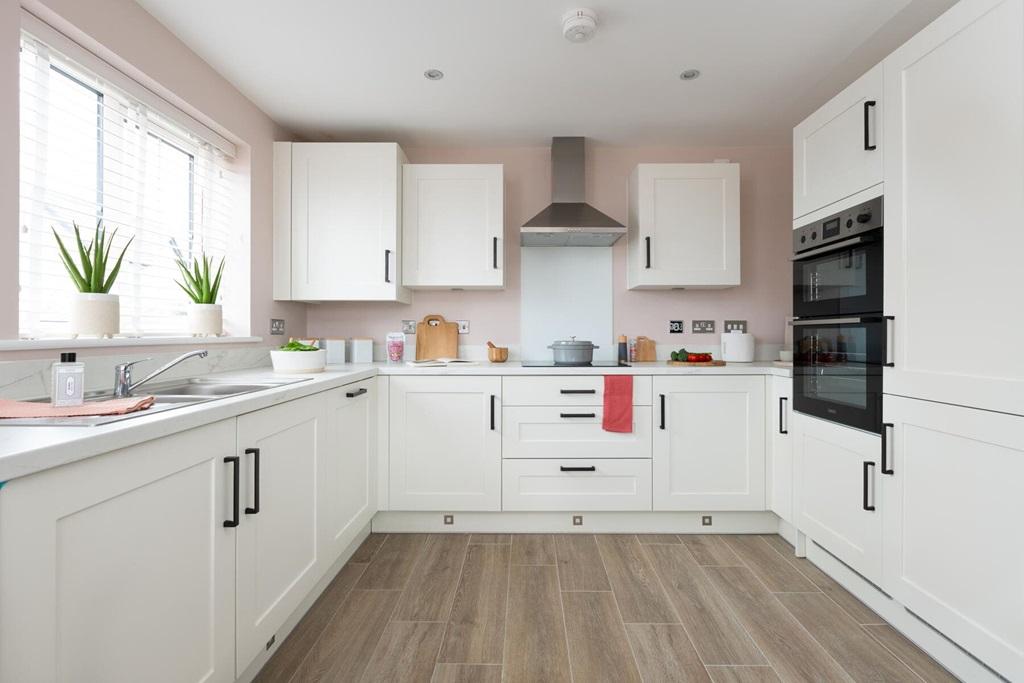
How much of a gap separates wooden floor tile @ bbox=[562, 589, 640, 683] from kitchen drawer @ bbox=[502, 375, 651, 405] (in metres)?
0.96

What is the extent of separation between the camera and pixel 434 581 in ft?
6.82

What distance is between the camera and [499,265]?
116 inches

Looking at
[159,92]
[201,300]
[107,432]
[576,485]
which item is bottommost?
[576,485]

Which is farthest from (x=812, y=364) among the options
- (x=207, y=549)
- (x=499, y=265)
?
(x=207, y=549)

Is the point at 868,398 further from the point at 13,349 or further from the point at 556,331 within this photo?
the point at 13,349

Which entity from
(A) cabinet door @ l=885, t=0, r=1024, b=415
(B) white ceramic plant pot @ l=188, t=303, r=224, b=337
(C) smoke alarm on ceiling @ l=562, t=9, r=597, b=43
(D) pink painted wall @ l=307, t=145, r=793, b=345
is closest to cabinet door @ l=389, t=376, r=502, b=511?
(D) pink painted wall @ l=307, t=145, r=793, b=345

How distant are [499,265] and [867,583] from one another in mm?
2349

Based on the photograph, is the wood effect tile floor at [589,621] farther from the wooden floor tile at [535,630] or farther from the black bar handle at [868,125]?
A: the black bar handle at [868,125]

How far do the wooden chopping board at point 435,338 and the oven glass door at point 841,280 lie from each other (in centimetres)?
204

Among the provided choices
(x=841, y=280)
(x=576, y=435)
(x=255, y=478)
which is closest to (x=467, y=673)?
(x=255, y=478)

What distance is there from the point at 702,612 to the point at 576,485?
882 millimetres

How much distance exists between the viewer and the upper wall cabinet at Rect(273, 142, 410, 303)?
2826mm

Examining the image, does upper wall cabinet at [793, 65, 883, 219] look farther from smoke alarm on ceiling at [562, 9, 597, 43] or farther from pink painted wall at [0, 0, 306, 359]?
pink painted wall at [0, 0, 306, 359]

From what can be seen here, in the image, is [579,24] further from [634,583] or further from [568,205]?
[634,583]
